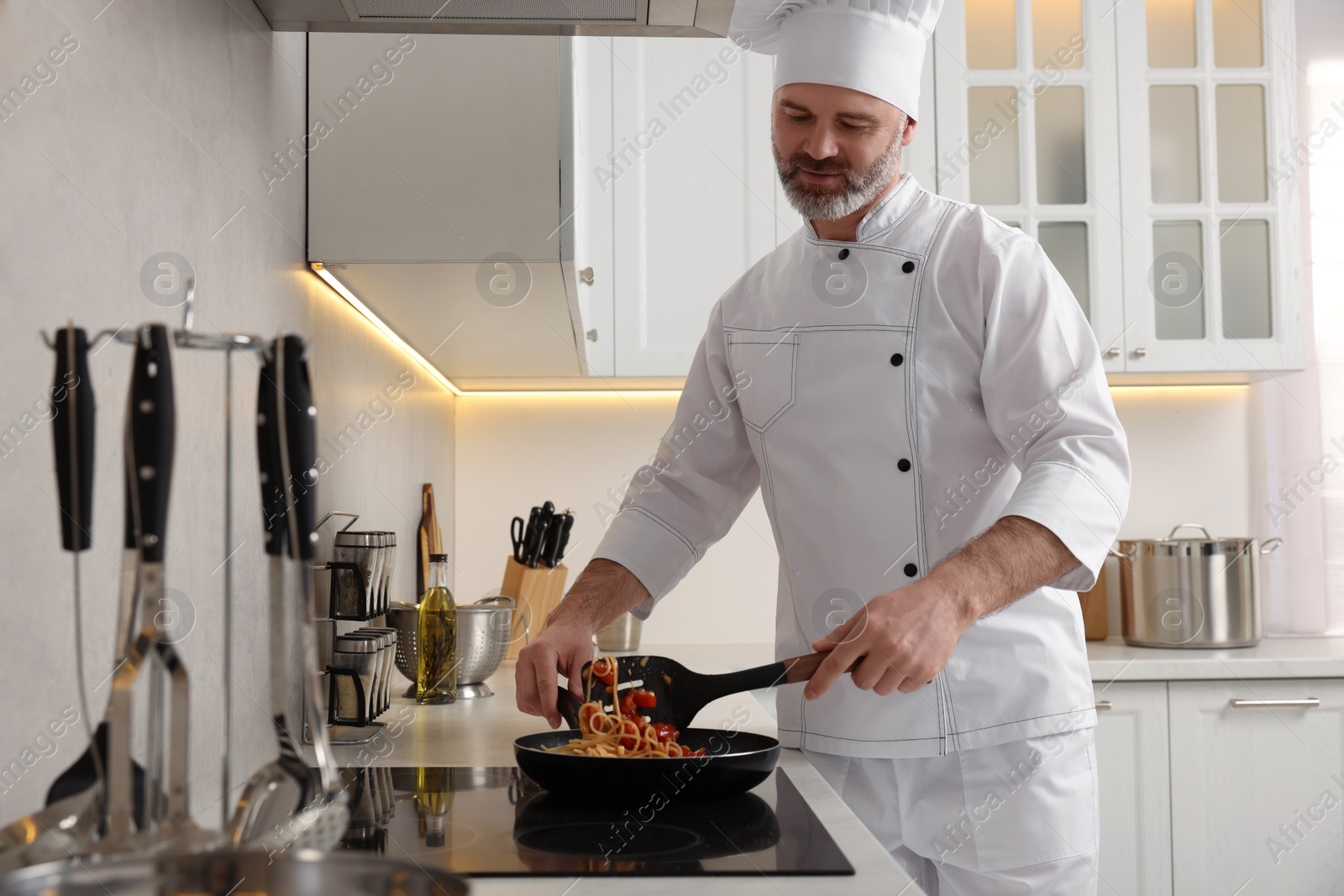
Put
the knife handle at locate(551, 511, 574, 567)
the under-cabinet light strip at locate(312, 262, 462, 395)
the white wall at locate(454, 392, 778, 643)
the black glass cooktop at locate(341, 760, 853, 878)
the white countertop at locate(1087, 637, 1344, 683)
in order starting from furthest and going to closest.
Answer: the white wall at locate(454, 392, 778, 643)
the knife handle at locate(551, 511, 574, 567)
the white countertop at locate(1087, 637, 1344, 683)
the under-cabinet light strip at locate(312, 262, 462, 395)
the black glass cooktop at locate(341, 760, 853, 878)

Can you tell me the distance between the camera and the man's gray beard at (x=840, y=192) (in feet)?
4.12

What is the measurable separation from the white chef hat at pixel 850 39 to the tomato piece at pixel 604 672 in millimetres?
693

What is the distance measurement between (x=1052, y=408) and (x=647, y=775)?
1.86 feet

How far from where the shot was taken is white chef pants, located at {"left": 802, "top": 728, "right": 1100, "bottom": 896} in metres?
1.11

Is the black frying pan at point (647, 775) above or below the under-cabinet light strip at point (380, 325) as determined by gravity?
below

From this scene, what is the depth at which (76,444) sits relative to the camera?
1.40ft

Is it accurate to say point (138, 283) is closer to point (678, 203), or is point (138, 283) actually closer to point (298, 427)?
point (298, 427)

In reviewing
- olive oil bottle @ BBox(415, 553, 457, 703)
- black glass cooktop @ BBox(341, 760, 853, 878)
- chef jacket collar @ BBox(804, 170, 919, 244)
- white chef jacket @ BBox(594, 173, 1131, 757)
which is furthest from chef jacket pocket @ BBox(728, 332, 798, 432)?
olive oil bottle @ BBox(415, 553, 457, 703)

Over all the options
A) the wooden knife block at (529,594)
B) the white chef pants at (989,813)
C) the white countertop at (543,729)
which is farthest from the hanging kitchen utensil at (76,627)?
the wooden knife block at (529,594)

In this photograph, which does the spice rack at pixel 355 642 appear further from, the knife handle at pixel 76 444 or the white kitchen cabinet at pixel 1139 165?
the white kitchen cabinet at pixel 1139 165

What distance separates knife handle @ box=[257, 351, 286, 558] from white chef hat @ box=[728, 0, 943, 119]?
0.94m

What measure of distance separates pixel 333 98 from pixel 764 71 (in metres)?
1.37

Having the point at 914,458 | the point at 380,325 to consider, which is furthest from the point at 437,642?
the point at 914,458

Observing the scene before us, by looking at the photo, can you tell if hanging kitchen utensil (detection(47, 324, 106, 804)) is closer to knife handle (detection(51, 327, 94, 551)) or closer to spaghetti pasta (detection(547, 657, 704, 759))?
knife handle (detection(51, 327, 94, 551))
